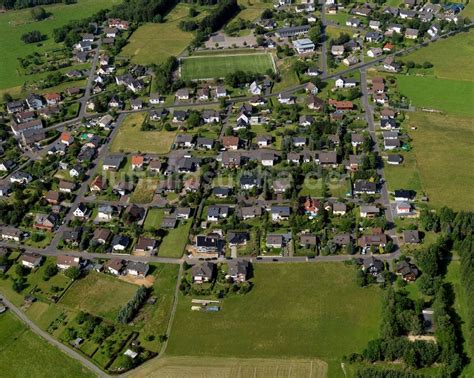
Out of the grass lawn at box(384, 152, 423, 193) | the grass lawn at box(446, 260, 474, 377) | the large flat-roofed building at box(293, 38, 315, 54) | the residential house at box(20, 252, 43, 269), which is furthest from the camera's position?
the large flat-roofed building at box(293, 38, 315, 54)

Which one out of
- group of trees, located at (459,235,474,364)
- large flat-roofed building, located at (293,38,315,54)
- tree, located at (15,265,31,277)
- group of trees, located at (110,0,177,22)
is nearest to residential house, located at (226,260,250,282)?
group of trees, located at (459,235,474,364)

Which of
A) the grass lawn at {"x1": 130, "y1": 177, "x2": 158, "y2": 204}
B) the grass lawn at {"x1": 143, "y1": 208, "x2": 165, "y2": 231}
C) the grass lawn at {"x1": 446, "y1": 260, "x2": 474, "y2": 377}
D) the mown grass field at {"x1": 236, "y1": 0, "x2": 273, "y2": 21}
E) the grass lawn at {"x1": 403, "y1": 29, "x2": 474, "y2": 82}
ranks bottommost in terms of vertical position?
the grass lawn at {"x1": 403, "y1": 29, "x2": 474, "y2": 82}

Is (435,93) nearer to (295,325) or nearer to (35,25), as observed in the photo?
(295,325)

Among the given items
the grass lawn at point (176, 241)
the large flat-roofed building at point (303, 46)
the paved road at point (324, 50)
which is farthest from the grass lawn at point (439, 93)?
the grass lawn at point (176, 241)

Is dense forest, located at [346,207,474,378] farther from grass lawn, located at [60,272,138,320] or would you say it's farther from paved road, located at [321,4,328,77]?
paved road, located at [321,4,328,77]

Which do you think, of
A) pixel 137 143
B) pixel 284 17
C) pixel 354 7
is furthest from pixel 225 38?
pixel 137 143

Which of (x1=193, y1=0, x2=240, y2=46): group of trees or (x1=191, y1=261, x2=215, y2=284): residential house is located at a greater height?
(x1=193, y1=0, x2=240, y2=46): group of trees

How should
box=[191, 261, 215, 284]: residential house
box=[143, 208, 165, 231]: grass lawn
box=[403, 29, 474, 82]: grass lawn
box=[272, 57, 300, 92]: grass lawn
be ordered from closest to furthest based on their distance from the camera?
box=[191, 261, 215, 284]: residential house → box=[143, 208, 165, 231]: grass lawn → box=[272, 57, 300, 92]: grass lawn → box=[403, 29, 474, 82]: grass lawn
